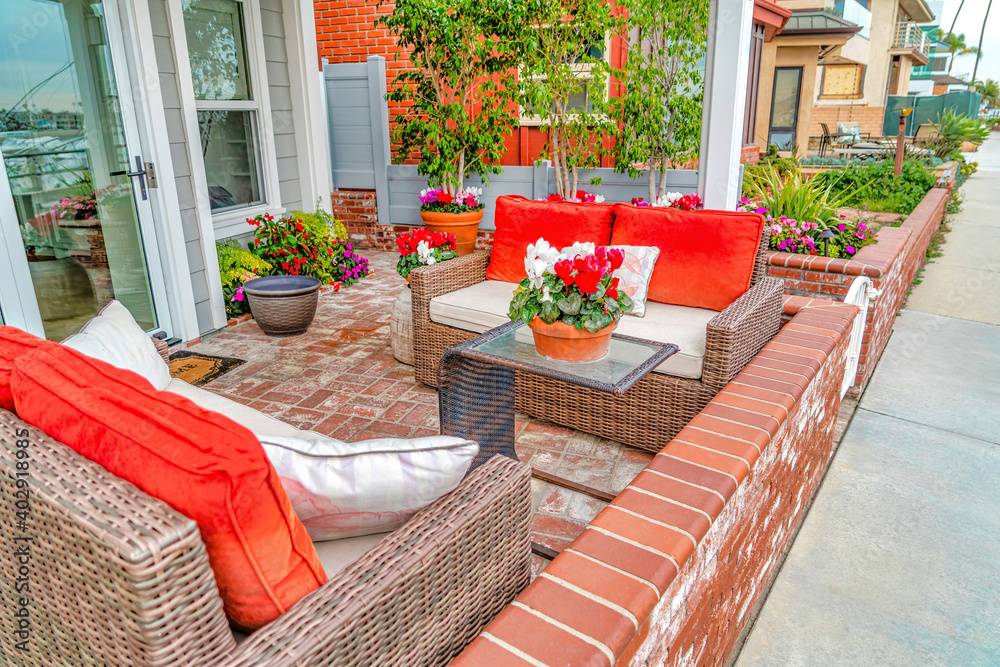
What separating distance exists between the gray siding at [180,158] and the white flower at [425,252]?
5.51ft

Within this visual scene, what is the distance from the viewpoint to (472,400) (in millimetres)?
2502

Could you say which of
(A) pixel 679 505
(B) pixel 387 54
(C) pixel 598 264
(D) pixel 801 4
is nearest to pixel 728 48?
(C) pixel 598 264

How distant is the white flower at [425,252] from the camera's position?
3.52m

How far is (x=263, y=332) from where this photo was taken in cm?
441

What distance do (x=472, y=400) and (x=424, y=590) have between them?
141 centimetres

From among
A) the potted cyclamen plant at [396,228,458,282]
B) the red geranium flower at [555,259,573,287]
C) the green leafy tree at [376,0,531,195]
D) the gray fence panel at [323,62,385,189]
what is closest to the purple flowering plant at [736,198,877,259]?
the potted cyclamen plant at [396,228,458,282]

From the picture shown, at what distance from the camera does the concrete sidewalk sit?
1.87 metres

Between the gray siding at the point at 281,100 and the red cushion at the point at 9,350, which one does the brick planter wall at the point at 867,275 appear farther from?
the gray siding at the point at 281,100

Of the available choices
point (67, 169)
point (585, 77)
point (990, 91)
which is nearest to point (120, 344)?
point (67, 169)

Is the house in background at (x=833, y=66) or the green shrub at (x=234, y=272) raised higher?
the house in background at (x=833, y=66)

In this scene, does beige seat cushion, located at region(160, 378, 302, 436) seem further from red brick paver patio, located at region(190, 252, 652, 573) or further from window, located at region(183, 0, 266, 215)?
window, located at region(183, 0, 266, 215)

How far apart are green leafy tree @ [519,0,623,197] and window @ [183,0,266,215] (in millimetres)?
2271

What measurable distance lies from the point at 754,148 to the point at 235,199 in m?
6.35

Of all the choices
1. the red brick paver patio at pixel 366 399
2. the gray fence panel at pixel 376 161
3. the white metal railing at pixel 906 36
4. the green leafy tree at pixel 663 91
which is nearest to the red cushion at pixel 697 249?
the red brick paver patio at pixel 366 399
